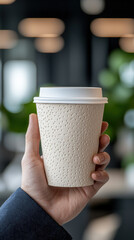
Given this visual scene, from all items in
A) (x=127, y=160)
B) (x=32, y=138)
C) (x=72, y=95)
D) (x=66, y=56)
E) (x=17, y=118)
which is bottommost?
(x=127, y=160)

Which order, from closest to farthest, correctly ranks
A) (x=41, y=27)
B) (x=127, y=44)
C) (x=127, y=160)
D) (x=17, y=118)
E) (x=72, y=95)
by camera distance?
(x=72, y=95), (x=17, y=118), (x=127, y=160), (x=127, y=44), (x=41, y=27)

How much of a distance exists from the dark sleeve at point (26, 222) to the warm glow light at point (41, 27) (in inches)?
133

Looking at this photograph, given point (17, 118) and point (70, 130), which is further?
point (17, 118)

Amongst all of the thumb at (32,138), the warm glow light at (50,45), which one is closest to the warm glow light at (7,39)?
the warm glow light at (50,45)

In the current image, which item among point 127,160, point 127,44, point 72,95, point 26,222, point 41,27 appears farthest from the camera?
point 41,27

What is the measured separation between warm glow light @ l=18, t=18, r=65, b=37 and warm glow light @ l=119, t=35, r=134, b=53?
A: 632mm

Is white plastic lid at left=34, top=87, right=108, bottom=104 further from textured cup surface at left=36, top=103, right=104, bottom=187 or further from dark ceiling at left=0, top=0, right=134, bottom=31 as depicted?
dark ceiling at left=0, top=0, right=134, bottom=31

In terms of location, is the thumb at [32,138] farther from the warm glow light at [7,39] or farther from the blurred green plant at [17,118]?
the warm glow light at [7,39]

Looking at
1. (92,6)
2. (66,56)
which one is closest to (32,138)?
(66,56)

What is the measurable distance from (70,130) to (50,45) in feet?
11.2

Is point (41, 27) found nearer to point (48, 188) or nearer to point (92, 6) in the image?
point (92, 6)

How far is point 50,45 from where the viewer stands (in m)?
4.20

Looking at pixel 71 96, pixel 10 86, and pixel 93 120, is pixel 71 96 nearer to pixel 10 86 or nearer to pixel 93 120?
pixel 93 120

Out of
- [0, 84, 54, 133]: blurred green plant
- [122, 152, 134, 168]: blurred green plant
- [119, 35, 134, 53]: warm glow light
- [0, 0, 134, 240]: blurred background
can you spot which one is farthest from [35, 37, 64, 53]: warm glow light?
[122, 152, 134, 168]: blurred green plant
